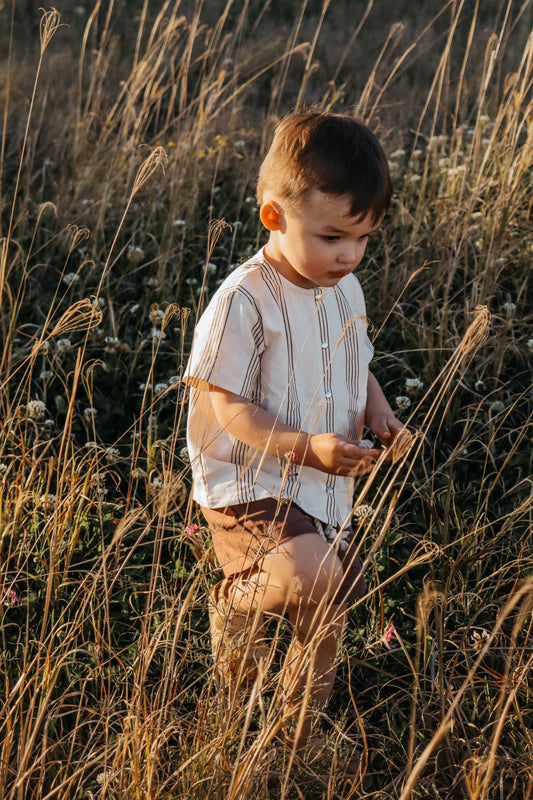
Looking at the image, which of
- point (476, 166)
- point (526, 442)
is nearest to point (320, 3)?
point (476, 166)

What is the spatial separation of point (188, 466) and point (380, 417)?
0.54 metres

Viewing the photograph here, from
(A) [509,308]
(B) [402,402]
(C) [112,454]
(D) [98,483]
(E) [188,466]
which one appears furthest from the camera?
(A) [509,308]

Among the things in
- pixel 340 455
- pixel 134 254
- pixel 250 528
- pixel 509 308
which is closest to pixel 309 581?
pixel 250 528

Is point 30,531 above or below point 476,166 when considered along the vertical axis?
below

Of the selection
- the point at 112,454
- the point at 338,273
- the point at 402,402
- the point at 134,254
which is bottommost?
the point at 112,454

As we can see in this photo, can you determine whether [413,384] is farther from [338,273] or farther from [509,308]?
[338,273]

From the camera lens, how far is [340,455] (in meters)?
2.00

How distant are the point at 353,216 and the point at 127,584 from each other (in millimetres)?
1301

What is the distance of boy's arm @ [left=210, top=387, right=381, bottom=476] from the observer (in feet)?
Answer: 6.57

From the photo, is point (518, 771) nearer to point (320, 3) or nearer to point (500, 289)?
point (500, 289)

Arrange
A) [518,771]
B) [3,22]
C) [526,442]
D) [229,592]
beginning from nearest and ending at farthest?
1. [518,771]
2. [229,592]
3. [526,442]
4. [3,22]

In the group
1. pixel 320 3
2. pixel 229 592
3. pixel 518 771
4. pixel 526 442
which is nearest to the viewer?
pixel 518 771

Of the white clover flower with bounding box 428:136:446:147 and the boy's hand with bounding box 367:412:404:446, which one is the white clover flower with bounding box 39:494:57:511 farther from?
the white clover flower with bounding box 428:136:446:147

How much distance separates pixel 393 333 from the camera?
12.3 feet
